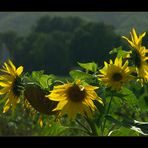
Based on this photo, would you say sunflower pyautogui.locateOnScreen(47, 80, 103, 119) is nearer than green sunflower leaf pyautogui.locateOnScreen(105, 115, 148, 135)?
No

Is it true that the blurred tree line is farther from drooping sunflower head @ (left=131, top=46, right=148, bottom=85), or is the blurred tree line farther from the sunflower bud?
the sunflower bud

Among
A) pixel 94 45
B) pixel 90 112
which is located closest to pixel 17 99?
pixel 90 112

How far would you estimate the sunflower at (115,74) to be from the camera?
4.75 ft

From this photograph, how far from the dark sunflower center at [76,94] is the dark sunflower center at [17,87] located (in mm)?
137

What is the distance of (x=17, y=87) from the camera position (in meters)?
1.42

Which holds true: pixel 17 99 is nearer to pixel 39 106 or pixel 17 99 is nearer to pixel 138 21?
pixel 39 106

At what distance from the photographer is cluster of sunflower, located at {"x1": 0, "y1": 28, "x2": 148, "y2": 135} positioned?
1299 millimetres

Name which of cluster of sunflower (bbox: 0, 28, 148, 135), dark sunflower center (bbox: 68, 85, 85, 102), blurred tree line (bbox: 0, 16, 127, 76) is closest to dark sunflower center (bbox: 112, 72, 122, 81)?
cluster of sunflower (bbox: 0, 28, 148, 135)

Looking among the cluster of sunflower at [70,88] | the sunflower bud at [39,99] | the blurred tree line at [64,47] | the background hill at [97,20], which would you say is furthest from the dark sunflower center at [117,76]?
the background hill at [97,20]

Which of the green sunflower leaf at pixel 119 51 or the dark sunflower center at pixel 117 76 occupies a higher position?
the green sunflower leaf at pixel 119 51

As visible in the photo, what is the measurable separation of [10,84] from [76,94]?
0.22m

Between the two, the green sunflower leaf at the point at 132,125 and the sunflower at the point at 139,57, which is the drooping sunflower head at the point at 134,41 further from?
the green sunflower leaf at the point at 132,125

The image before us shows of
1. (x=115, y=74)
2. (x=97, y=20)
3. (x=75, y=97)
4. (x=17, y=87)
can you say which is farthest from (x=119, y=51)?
(x=97, y=20)

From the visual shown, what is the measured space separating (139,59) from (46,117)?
0.41 metres
